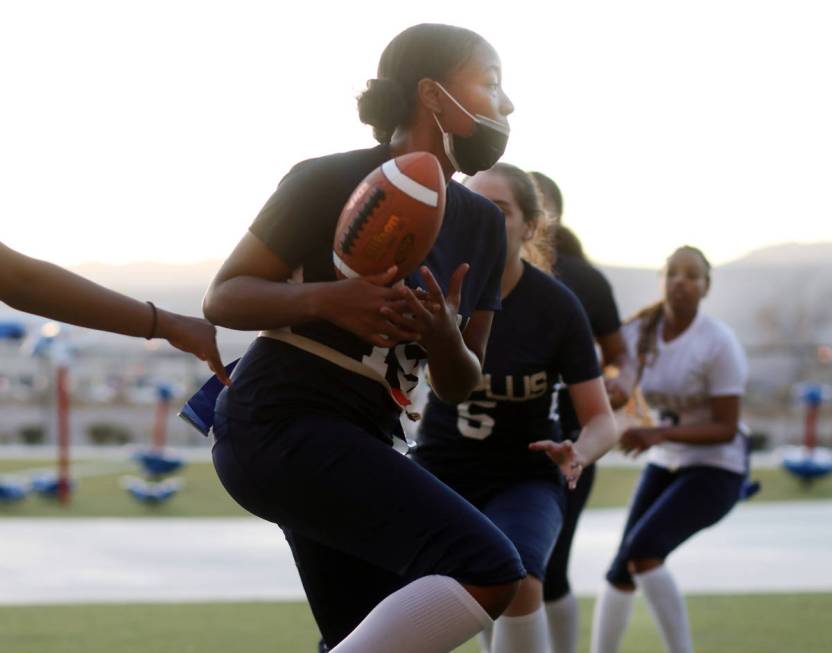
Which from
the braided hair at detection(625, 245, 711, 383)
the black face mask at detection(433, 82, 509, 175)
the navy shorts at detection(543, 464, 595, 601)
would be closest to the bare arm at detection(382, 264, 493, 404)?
the black face mask at detection(433, 82, 509, 175)

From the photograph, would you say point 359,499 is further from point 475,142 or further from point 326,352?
point 475,142

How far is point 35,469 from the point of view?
23.4 meters

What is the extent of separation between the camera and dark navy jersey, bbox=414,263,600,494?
4.89 meters

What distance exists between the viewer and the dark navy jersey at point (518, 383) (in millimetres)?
4891

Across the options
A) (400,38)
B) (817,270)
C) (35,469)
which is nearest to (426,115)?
(400,38)

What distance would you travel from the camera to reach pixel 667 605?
6332mm

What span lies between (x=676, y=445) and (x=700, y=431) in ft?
0.67

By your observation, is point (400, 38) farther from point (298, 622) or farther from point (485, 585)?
point (298, 622)

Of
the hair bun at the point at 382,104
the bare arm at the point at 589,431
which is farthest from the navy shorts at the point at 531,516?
the hair bun at the point at 382,104

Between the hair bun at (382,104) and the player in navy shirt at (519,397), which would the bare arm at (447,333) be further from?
the player in navy shirt at (519,397)

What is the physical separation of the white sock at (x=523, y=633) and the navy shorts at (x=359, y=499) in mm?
1360

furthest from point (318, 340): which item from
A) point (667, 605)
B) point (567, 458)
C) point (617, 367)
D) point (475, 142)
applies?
point (667, 605)

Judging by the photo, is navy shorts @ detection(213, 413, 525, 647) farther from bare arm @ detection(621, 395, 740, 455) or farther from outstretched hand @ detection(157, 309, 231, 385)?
bare arm @ detection(621, 395, 740, 455)

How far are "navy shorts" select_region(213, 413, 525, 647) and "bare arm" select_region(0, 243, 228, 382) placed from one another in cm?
26
